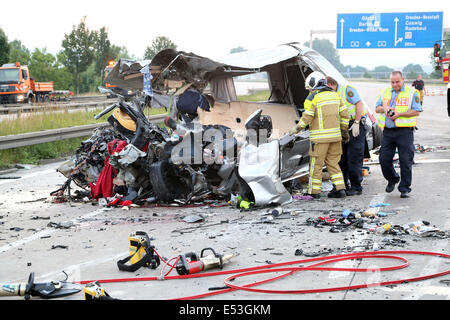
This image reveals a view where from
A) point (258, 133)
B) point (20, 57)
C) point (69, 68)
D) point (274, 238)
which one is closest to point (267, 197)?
point (258, 133)

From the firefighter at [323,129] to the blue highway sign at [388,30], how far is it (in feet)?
85.9

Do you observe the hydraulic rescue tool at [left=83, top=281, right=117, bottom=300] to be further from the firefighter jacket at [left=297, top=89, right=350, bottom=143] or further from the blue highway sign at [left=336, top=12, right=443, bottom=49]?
the blue highway sign at [left=336, top=12, right=443, bottom=49]

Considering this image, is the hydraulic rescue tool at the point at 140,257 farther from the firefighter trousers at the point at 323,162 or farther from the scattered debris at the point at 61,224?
the firefighter trousers at the point at 323,162

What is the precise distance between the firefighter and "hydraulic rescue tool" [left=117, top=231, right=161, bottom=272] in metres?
3.65

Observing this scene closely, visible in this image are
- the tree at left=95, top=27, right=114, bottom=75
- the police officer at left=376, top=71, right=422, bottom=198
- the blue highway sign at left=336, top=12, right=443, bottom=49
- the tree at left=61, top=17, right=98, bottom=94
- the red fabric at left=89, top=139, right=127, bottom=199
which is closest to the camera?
the police officer at left=376, top=71, right=422, bottom=198

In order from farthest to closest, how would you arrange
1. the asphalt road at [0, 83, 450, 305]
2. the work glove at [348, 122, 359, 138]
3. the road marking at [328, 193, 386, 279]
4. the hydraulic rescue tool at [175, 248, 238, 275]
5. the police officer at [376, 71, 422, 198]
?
1. the work glove at [348, 122, 359, 138]
2. the police officer at [376, 71, 422, 198]
3. the hydraulic rescue tool at [175, 248, 238, 275]
4. the road marking at [328, 193, 386, 279]
5. the asphalt road at [0, 83, 450, 305]

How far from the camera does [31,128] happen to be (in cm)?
1538

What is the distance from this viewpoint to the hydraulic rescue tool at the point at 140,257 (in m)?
5.21

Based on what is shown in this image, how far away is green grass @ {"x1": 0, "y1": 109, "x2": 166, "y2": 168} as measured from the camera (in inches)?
517

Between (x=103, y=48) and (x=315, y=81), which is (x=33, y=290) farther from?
(x=103, y=48)

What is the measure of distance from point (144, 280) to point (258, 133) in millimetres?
3762

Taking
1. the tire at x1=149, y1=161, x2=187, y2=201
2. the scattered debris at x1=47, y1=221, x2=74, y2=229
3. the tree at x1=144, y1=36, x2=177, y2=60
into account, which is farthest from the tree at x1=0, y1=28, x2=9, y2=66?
the scattered debris at x1=47, y1=221, x2=74, y2=229

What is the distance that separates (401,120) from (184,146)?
10.1 ft
